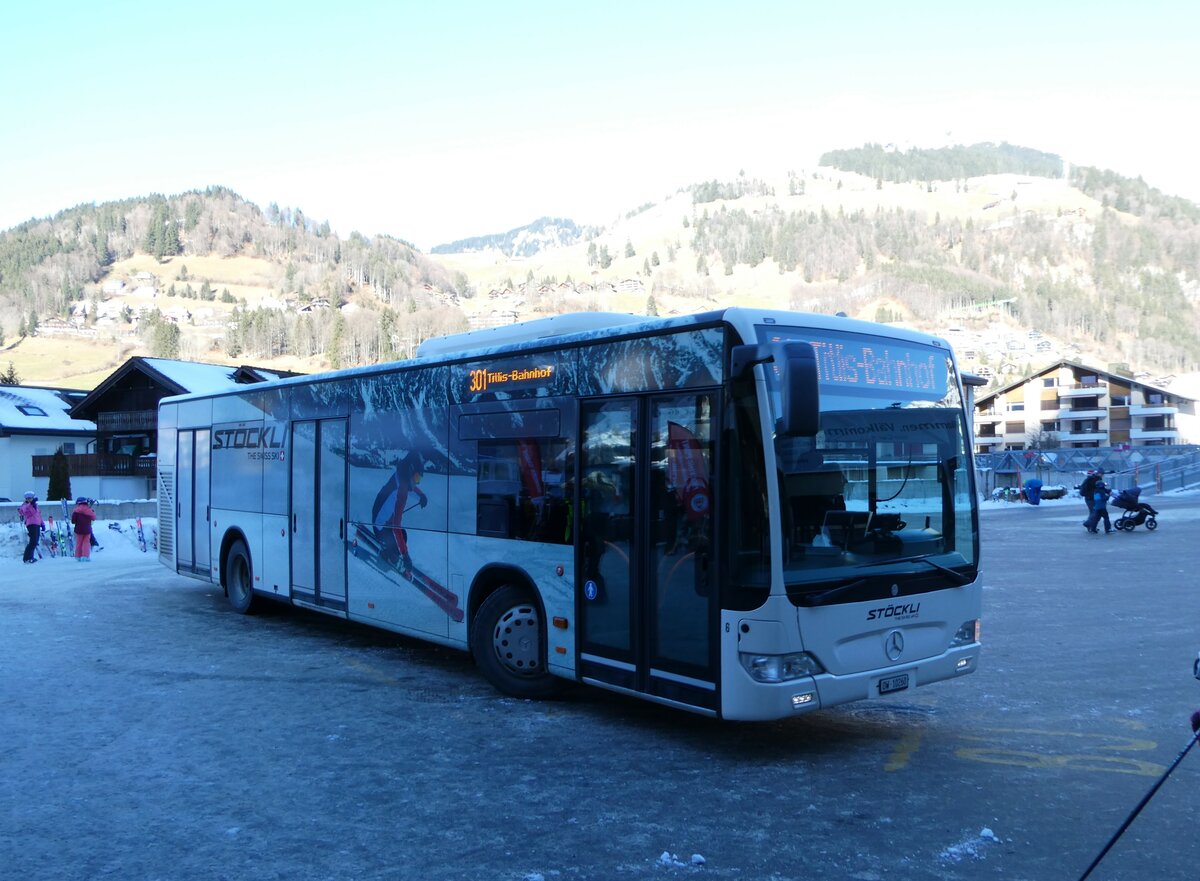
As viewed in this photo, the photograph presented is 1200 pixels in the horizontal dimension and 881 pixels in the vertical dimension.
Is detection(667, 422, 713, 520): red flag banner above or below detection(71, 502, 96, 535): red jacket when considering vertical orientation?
above

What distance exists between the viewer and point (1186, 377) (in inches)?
4483

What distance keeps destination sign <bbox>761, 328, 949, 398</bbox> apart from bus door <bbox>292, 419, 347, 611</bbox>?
576 cm

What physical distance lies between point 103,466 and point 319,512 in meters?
45.4

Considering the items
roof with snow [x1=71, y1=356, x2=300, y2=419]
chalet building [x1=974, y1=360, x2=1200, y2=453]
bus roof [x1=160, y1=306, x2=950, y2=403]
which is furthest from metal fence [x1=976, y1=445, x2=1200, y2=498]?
chalet building [x1=974, y1=360, x2=1200, y2=453]

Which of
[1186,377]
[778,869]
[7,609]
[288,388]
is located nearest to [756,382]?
[778,869]

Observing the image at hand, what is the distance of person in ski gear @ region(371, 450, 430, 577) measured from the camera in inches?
386

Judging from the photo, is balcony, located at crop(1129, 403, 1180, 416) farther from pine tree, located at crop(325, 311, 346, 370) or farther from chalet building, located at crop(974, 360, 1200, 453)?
pine tree, located at crop(325, 311, 346, 370)

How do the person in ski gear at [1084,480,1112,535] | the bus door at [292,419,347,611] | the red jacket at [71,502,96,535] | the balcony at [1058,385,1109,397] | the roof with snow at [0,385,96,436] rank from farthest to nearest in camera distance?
the balcony at [1058,385,1109,397], the roof with snow at [0,385,96,436], the person in ski gear at [1084,480,1112,535], the red jacket at [71,502,96,535], the bus door at [292,419,347,611]

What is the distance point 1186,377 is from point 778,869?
414ft

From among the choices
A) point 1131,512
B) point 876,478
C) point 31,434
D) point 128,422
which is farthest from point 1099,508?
point 31,434

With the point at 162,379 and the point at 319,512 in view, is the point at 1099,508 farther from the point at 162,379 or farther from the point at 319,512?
the point at 162,379

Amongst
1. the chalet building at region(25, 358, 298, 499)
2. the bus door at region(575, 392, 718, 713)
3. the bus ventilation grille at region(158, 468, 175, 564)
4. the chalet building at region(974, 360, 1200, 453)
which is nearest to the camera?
the bus door at region(575, 392, 718, 713)

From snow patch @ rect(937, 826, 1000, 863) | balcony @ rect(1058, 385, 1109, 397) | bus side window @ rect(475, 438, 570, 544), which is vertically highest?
balcony @ rect(1058, 385, 1109, 397)

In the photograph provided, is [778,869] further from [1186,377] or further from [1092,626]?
[1186,377]
